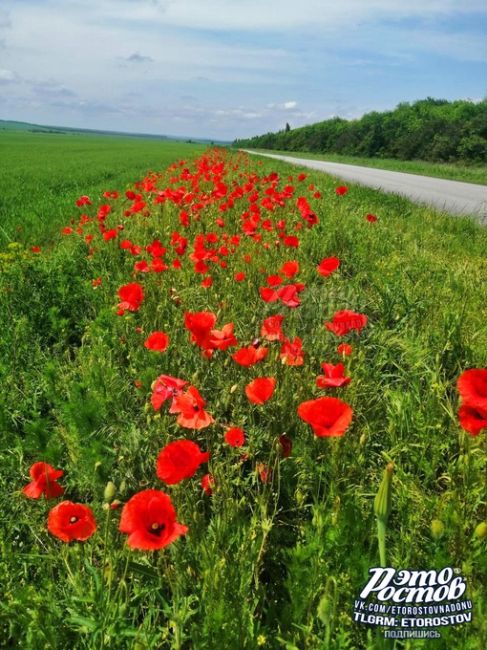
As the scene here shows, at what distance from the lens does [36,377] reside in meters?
2.81

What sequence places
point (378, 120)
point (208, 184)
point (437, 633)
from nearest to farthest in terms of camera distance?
point (437, 633), point (208, 184), point (378, 120)

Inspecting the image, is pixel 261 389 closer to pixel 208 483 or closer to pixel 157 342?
pixel 208 483

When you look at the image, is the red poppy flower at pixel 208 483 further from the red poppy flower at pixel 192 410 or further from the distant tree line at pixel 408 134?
the distant tree line at pixel 408 134

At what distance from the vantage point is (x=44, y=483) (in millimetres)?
1312

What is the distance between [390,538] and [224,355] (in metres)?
1.22

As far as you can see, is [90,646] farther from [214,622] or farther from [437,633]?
[437,633]

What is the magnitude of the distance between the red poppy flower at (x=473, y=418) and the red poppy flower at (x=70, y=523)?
0.89 metres

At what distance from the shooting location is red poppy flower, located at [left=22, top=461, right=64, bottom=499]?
1285 millimetres

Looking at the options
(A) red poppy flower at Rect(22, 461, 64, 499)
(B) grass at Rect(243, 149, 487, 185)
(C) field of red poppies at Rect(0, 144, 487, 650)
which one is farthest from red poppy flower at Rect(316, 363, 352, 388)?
(B) grass at Rect(243, 149, 487, 185)

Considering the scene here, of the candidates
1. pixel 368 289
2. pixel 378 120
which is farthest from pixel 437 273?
pixel 378 120

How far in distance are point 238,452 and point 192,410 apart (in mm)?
448

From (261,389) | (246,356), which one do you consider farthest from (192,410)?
(246,356)

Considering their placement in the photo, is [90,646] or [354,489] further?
[354,489]

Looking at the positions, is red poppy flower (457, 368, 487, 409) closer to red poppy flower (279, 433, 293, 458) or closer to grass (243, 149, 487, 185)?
red poppy flower (279, 433, 293, 458)
